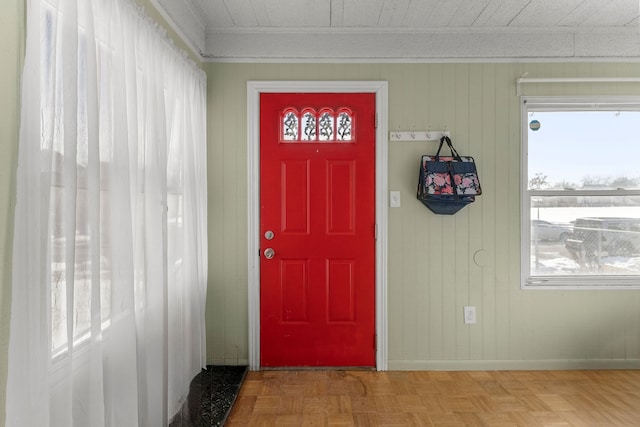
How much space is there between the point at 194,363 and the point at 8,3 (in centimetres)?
206

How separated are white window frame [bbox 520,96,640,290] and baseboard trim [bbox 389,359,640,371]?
553 millimetres

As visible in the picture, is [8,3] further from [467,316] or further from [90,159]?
[467,316]

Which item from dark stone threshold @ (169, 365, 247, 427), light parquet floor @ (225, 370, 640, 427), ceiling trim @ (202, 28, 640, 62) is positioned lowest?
light parquet floor @ (225, 370, 640, 427)

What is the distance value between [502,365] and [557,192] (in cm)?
135

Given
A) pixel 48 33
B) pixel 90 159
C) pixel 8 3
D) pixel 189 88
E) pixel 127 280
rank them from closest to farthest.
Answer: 1. pixel 8 3
2. pixel 48 33
3. pixel 90 159
4. pixel 127 280
5. pixel 189 88

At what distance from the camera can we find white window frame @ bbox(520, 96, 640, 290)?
290cm

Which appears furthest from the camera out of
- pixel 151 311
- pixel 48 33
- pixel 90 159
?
pixel 151 311

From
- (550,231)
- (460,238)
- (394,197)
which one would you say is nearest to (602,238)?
(550,231)

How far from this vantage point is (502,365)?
9.54ft

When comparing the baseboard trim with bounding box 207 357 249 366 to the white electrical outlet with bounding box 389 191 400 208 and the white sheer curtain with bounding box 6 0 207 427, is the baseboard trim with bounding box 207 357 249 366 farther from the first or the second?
the white electrical outlet with bounding box 389 191 400 208

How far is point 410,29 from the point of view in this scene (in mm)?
2848

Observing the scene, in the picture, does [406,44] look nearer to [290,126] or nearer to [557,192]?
[290,126]

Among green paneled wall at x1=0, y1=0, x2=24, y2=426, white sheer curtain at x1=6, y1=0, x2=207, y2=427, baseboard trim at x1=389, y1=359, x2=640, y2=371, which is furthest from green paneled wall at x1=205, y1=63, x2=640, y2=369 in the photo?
green paneled wall at x1=0, y1=0, x2=24, y2=426

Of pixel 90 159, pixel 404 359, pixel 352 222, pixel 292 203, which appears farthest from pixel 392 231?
pixel 90 159
